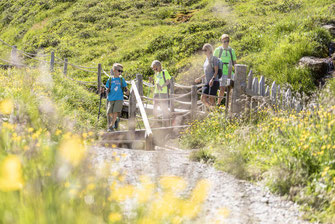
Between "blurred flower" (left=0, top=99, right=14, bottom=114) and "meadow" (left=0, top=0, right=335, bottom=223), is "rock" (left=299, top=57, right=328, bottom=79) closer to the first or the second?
"meadow" (left=0, top=0, right=335, bottom=223)

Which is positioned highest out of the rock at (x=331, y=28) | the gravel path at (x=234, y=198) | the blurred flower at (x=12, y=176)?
the rock at (x=331, y=28)

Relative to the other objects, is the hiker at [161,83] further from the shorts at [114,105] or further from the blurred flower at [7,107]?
the blurred flower at [7,107]

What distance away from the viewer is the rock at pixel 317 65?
34.1 feet

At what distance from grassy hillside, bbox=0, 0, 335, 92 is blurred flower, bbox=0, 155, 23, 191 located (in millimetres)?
9029

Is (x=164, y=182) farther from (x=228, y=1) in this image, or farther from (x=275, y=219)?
(x=228, y=1)

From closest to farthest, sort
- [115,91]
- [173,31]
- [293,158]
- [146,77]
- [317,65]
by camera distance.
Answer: [293,158]
[115,91]
[317,65]
[146,77]
[173,31]

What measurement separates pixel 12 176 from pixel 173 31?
18577 mm

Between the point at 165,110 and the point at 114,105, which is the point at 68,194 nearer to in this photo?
the point at 114,105

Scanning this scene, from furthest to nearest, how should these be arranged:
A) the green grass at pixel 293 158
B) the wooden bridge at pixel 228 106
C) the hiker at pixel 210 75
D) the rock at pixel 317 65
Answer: the rock at pixel 317 65
the hiker at pixel 210 75
the wooden bridge at pixel 228 106
the green grass at pixel 293 158

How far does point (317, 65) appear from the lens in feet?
34.2

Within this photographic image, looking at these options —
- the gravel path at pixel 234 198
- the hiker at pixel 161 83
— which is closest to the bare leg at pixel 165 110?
the hiker at pixel 161 83

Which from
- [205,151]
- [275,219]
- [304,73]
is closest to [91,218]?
[275,219]

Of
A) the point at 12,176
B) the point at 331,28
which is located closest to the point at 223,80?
the point at 331,28

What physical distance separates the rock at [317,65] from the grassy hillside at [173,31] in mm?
296
